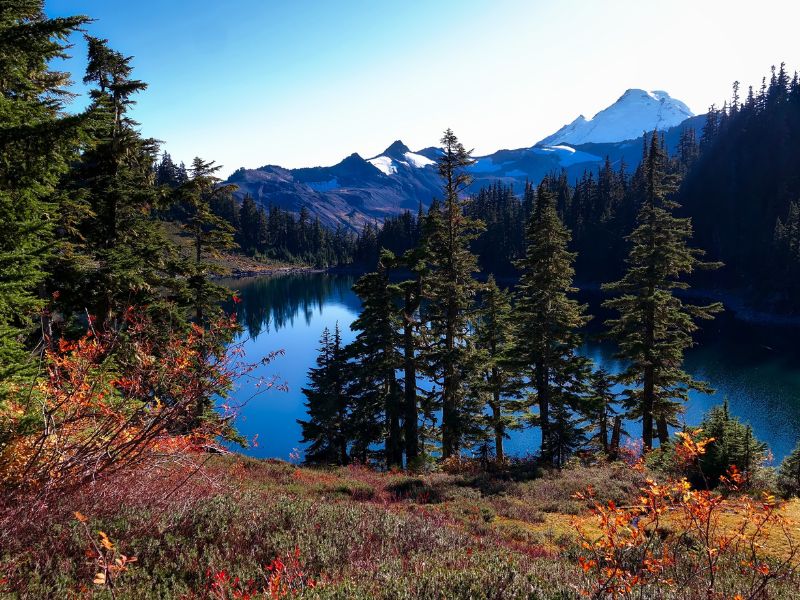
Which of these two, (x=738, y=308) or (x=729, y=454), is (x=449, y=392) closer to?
(x=729, y=454)

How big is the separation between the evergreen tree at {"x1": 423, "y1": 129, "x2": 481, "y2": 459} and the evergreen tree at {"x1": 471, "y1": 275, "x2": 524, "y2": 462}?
128 cm

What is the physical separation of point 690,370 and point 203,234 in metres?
50.8

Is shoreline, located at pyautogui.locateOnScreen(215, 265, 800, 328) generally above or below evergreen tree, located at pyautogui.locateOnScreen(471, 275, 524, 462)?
below

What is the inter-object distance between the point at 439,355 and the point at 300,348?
4358 cm

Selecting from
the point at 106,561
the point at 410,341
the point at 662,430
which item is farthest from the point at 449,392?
the point at 106,561

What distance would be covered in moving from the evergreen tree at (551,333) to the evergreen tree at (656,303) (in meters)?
2.26

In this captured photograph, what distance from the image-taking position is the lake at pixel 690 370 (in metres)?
34.1

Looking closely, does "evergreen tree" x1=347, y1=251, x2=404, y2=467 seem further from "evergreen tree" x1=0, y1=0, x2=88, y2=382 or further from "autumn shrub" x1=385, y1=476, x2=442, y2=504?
"evergreen tree" x1=0, y1=0, x2=88, y2=382

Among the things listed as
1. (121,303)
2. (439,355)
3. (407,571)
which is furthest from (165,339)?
(439,355)

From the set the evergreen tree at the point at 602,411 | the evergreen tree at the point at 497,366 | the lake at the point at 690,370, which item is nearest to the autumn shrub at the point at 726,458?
the evergreen tree at the point at 602,411

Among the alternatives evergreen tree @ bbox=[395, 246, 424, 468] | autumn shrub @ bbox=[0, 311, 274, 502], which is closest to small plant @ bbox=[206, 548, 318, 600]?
autumn shrub @ bbox=[0, 311, 274, 502]

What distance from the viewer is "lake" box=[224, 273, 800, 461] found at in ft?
112

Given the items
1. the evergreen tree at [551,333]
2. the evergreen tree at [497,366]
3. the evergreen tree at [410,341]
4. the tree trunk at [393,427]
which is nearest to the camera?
the evergreen tree at [551,333]

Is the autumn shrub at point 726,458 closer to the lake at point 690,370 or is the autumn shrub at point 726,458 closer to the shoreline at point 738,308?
the lake at point 690,370
